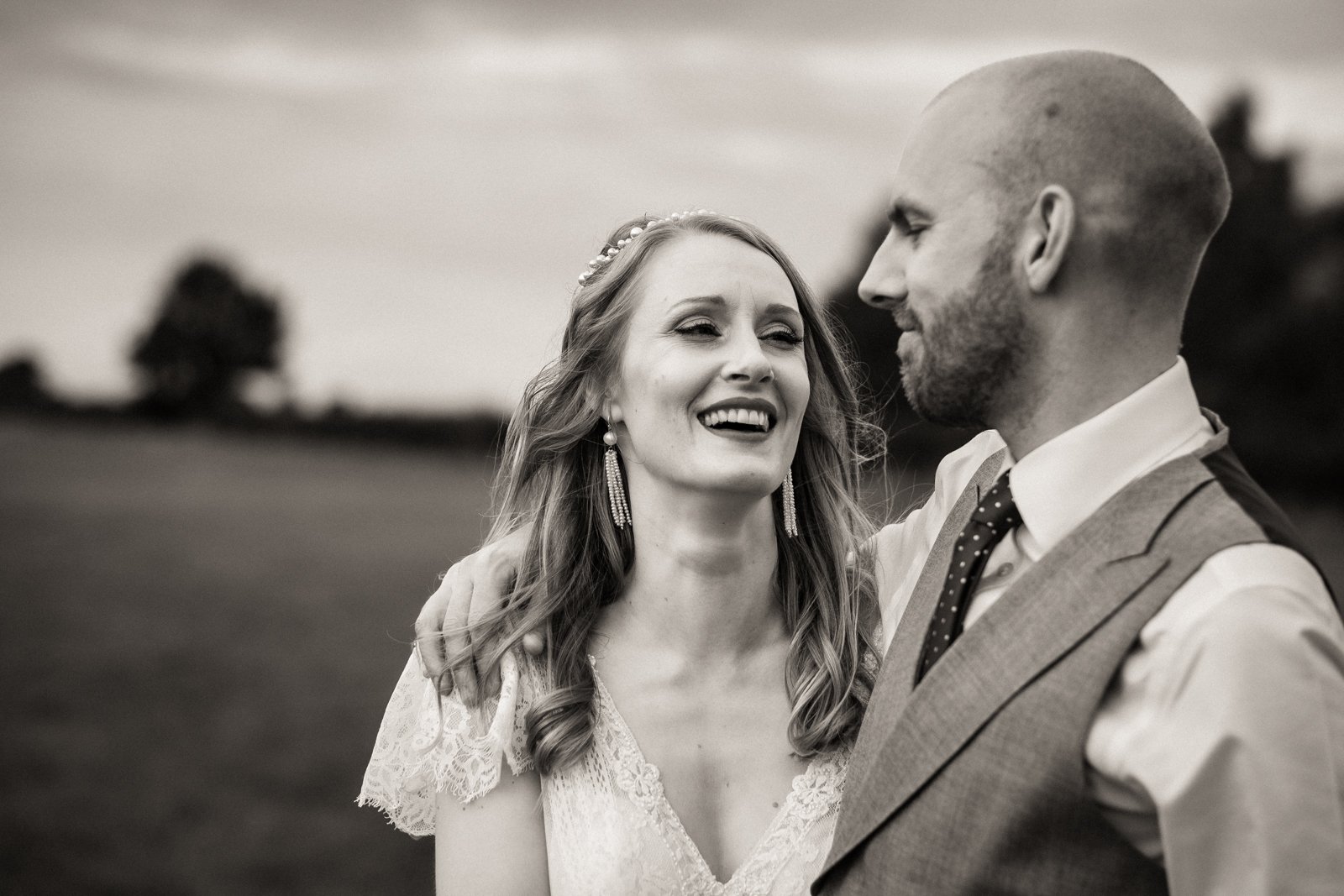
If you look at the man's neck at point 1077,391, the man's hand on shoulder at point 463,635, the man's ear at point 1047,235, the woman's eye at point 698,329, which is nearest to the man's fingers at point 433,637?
the man's hand on shoulder at point 463,635

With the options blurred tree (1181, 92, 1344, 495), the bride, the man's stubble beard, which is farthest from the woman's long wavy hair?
blurred tree (1181, 92, 1344, 495)

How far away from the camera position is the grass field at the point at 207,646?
12.2 m

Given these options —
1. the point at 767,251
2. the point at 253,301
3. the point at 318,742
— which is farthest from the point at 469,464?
the point at 767,251

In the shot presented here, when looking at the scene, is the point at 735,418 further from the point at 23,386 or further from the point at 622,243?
the point at 23,386

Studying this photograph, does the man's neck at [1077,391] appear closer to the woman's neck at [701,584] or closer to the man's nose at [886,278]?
the man's nose at [886,278]

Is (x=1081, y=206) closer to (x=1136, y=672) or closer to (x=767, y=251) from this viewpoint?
(x=1136, y=672)

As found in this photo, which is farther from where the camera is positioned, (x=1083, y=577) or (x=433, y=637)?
(x=433, y=637)

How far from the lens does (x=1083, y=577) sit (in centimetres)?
228

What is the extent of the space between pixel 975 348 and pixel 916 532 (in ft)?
3.56

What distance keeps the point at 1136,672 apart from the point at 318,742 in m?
14.6

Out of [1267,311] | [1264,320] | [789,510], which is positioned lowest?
[1264,320]

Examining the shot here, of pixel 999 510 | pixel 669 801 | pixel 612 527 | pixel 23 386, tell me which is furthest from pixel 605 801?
pixel 23 386

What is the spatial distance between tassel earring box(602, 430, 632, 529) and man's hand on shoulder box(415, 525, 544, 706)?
1.33 ft

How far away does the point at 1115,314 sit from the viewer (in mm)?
2402
